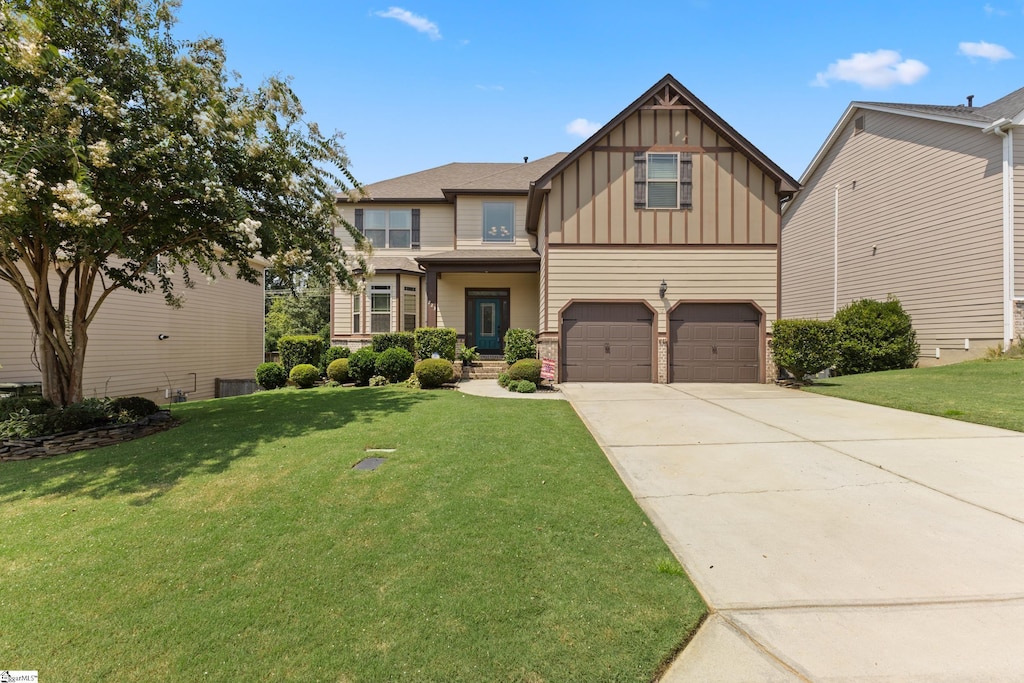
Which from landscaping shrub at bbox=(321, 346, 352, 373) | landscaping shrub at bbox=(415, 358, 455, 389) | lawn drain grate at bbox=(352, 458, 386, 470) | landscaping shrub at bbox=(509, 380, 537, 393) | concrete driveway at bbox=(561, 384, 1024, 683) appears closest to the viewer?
concrete driveway at bbox=(561, 384, 1024, 683)

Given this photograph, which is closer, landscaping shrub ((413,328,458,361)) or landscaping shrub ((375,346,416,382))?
landscaping shrub ((375,346,416,382))

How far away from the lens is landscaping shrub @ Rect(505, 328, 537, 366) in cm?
1246

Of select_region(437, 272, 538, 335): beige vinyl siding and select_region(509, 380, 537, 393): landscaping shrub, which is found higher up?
select_region(437, 272, 538, 335): beige vinyl siding

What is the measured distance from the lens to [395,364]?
1212 centimetres

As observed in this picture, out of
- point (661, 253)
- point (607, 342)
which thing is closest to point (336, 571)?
point (607, 342)

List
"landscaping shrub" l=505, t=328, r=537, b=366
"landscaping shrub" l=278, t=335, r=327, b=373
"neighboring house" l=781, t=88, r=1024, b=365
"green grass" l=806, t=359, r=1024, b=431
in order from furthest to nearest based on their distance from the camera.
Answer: "landscaping shrub" l=278, t=335, r=327, b=373
"landscaping shrub" l=505, t=328, r=537, b=366
"neighboring house" l=781, t=88, r=1024, b=365
"green grass" l=806, t=359, r=1024, b=431

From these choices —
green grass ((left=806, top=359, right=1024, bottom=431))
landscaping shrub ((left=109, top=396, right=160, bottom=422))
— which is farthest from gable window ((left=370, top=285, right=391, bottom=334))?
green grass ((left=806, top=359, right=1024, bottom=431))

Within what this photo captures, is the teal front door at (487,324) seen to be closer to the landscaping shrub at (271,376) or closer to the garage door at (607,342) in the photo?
the garage door at (607,342)

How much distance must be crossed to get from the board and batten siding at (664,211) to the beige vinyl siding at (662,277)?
388mm

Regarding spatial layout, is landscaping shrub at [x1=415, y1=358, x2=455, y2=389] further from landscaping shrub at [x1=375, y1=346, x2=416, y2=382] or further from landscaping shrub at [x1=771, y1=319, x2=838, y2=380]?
landscaping shrub at [x1=771, y1=319, x2=838, y2=380]

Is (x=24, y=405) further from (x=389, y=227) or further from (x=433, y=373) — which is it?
(x=389, y=227)

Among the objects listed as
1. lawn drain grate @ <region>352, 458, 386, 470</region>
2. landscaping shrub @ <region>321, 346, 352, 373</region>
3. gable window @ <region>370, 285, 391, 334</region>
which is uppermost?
gable window @ <region>370, 285, 391, 334</region>

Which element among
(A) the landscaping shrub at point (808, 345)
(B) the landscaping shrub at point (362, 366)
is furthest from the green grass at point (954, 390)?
(B) the landscaping shrub at point (362, 366)

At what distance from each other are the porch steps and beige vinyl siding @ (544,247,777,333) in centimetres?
221
